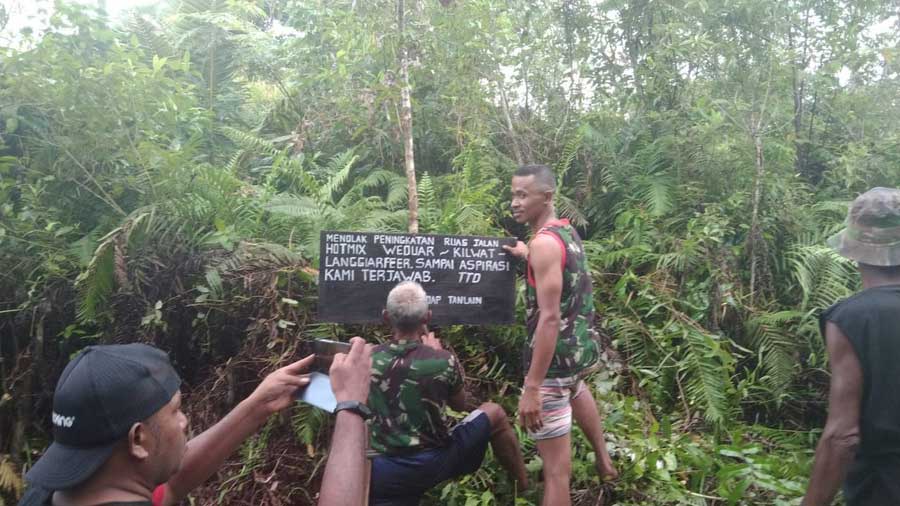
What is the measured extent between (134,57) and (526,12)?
3.94m

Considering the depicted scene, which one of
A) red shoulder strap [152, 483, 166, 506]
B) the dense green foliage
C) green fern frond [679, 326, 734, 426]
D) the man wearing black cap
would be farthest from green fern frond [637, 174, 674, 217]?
red shoulder strap [152, 483, 166, 506]

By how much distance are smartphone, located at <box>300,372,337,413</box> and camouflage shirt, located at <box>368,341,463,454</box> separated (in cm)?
115

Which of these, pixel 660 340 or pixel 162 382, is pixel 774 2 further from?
pixel 162 382

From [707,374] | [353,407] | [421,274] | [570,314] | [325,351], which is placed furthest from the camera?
[707,374]

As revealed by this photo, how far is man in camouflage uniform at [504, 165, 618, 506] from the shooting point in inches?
129

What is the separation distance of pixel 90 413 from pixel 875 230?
2.56 meters

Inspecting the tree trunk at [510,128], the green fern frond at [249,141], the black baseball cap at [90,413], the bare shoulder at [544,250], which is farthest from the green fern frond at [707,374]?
the green fern frond at [249,141]

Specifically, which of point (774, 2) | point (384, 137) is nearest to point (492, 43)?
point (384, 137)

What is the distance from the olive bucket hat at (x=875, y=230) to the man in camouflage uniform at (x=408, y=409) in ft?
6.23

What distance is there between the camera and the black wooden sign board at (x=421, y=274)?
12.6 ft

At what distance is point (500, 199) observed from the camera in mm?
6258

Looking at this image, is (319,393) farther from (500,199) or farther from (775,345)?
(500,199)

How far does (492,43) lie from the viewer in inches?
261

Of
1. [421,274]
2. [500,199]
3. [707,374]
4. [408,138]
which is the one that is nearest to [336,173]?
[408,138]
